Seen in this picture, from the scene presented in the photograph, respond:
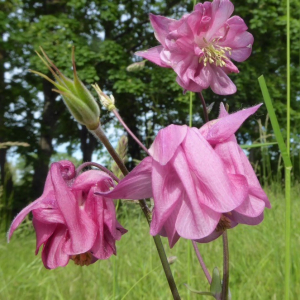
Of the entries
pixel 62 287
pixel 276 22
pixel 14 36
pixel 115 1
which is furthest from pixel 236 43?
pixel 115 1

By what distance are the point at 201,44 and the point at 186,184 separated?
487 mm

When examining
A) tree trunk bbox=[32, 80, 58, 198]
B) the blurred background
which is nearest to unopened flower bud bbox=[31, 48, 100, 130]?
the blurred background

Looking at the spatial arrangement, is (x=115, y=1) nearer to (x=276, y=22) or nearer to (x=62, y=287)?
(x=276, y=22)

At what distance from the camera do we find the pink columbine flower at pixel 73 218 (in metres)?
0.67

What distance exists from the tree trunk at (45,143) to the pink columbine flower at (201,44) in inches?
362

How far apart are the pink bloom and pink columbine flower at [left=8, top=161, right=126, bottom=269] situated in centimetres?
11

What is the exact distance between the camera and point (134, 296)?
1.77 metres

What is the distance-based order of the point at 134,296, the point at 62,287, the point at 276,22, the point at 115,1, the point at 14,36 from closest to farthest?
the point at 134,296 → the point at 62,287 → the point at 14,36 → the point at 276,22 → the point at 115,1

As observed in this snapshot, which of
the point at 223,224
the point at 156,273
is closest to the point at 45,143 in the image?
the point at 156,273

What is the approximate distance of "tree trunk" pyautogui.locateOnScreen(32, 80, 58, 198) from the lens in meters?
9.96

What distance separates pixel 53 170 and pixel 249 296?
1.16m

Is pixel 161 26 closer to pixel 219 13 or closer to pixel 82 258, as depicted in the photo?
pixel 219 13

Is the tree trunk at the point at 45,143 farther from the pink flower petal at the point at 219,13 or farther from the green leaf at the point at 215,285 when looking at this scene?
the green leaf at the point at 215,285

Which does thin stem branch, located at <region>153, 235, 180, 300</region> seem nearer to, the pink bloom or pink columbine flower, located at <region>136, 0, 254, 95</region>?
the pink bloom
